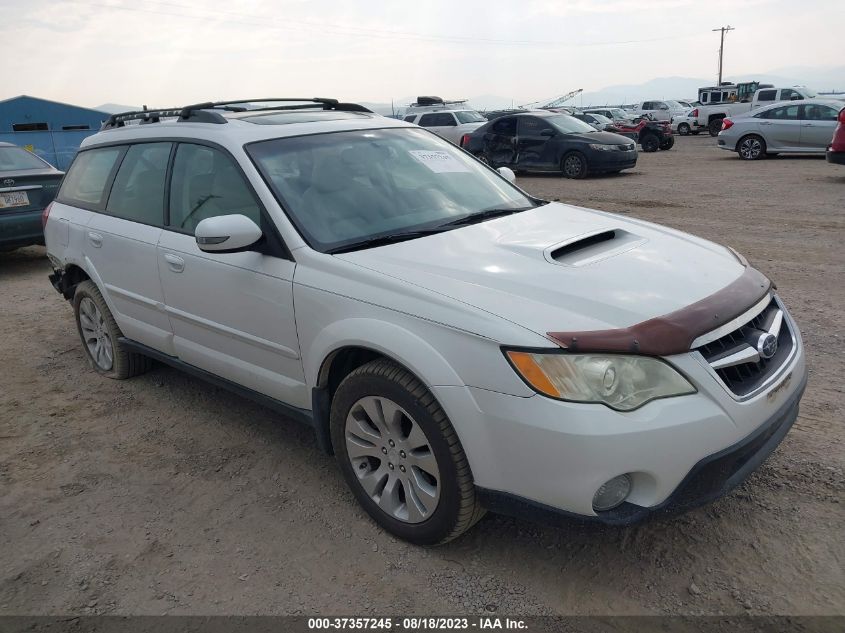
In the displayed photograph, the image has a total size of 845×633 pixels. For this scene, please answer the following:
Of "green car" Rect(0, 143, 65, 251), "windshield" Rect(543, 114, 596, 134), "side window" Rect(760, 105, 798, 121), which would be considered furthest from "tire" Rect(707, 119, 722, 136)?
"green car" Rect(0, 143, 65, 251)

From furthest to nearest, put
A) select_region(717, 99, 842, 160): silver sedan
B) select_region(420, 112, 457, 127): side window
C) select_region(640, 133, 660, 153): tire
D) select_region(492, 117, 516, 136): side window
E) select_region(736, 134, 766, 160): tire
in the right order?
select_region(640, 133, 660, 153): tire → select_region(420, 112, 457, 127): side window → select_region(736, 134, 766, 160): tire → select_region(492, 117, 516, 136): side window → select_region(717, 99, 842, 160): silver sedan

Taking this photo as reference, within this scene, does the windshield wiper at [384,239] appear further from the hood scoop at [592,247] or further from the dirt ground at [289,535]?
the dirt ground at [289,535]

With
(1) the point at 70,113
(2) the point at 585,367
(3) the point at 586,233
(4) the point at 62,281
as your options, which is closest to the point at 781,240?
(3) the point at 586,233

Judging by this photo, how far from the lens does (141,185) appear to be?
13.5 feet

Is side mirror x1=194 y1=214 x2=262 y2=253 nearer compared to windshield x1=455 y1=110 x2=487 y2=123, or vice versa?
side mirror x1=194 y1=214 x2=262 y2=253

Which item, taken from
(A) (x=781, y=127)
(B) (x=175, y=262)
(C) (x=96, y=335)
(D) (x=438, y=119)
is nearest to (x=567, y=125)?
(A) (x=781, y=127)

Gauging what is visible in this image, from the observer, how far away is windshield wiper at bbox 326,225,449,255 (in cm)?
297

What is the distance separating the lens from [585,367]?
7.37ft

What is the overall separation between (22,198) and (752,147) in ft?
53.3

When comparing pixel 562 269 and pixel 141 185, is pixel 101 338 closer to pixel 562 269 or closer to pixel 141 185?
pixel 141 185

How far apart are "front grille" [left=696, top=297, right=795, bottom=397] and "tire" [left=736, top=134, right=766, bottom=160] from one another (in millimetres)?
16440

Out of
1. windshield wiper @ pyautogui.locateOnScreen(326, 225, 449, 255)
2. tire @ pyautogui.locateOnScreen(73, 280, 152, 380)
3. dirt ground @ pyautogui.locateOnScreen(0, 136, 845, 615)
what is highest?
windshield wiper @ pyautogui.locateOnScreen(326, 225, 449, 255)

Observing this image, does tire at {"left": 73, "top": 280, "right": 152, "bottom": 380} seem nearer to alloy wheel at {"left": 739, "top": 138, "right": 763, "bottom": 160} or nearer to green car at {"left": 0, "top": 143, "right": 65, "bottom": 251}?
green car at {"left": 0, "top": 143, "right": 65, "bottom": 251}

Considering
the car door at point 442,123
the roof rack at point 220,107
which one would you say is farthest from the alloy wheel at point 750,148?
the roof rack at point 220,107
